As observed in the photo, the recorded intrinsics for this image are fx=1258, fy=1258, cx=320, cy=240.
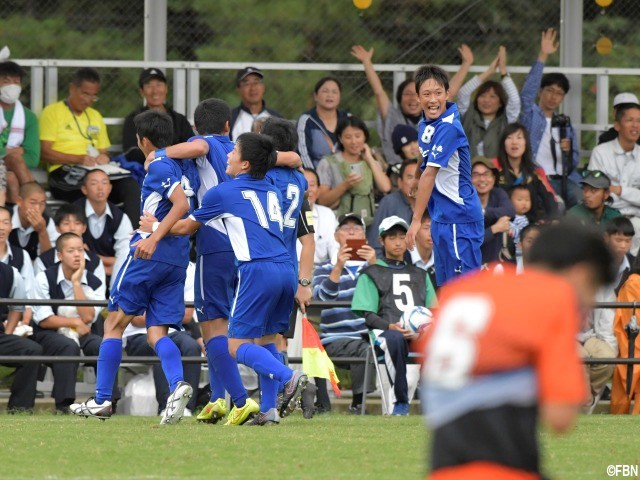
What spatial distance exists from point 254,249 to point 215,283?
0.71 metres

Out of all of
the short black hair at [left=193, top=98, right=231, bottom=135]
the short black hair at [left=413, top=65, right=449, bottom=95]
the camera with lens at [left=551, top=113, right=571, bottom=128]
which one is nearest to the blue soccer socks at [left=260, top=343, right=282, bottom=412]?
the short black hair at [left=193, top=98, right=231, bottom=135]

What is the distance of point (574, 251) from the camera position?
11.7ft

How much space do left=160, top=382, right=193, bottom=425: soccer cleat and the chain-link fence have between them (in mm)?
6992

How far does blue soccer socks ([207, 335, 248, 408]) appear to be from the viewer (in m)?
9.02

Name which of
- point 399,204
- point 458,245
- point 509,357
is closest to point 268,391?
point 458,245

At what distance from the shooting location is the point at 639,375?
12.1 meters

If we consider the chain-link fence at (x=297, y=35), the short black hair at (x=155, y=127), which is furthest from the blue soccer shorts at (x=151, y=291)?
the chain-link fence at (x=297, y=35)

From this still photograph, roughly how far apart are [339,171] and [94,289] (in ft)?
10.8

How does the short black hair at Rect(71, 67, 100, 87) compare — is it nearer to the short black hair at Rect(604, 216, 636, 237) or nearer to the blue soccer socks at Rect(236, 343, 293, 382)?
the short black hair at Rect(604, 216, 636, 237)

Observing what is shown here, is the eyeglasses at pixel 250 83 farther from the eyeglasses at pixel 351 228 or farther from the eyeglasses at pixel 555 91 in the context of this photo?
the eyeglasses at pixel 555 91

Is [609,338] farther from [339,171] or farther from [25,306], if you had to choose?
[25,306]

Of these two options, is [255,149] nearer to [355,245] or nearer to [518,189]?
[355,245]

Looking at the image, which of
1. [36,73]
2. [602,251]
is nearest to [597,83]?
[36,73]

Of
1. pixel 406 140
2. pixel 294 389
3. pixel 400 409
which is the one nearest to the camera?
pixel 294 389
